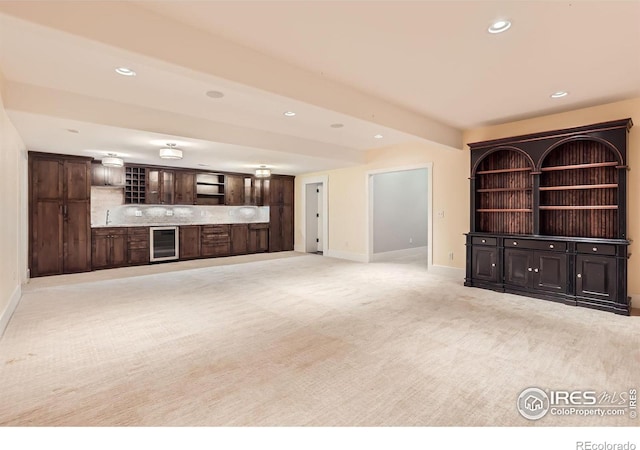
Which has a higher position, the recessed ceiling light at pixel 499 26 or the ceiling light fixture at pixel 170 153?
the recessed ceiling light at pixel 499 26

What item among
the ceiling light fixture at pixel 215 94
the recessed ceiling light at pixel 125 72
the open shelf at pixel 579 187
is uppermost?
the ceiling light fixture at pixel 215 94

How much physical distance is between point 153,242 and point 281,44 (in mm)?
6519

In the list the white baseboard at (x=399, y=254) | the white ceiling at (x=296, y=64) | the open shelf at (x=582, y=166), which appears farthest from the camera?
the white baseboard at (x=399, y=254)

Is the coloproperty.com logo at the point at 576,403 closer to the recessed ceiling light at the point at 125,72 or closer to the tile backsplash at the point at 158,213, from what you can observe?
the recessed ceiling light at the point at 125,72

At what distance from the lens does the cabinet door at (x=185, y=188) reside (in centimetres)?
835

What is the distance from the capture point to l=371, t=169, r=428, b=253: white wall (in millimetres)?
8305

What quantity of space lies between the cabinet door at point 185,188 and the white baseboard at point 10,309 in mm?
4122

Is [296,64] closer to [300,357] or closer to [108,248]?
[300,357]

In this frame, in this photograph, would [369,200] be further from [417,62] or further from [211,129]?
[417,62]

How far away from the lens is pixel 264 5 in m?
2.33

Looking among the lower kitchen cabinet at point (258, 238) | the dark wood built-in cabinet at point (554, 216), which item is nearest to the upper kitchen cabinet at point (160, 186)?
the lower kitchen cabinet at point (258, 238)

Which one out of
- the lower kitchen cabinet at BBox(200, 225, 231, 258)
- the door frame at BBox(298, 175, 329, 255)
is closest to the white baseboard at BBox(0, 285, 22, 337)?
the lower kitchen cabinet at BBox(200, 225, 231, 258)
